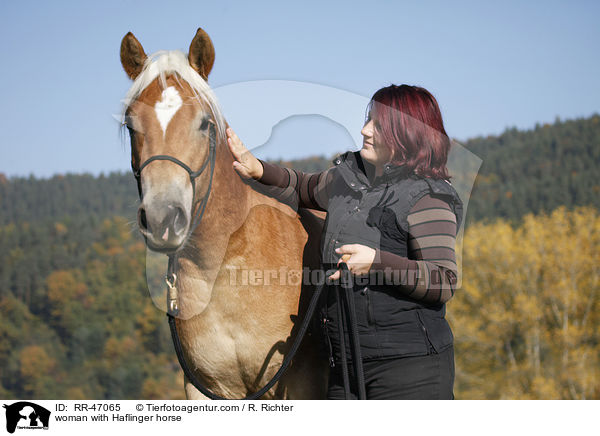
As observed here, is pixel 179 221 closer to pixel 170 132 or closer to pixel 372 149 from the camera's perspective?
pixel 170 132

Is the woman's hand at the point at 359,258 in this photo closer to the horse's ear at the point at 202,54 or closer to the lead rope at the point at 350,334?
the lead rope at the point at 350,334

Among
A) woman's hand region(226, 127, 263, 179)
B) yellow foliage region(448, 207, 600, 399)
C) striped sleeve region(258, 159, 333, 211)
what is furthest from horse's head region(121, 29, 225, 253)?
yellow foliage region(448, 207, 600, 399)

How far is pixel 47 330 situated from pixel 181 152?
214 feet

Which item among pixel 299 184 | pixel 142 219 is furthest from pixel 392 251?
pixel 142 219

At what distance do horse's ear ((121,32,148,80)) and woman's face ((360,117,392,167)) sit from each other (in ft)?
4.17

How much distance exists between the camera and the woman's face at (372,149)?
7.97ft

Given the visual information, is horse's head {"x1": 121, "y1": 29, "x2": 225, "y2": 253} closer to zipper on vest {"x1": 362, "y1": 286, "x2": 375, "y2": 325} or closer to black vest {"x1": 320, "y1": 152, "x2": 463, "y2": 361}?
black vest {"x1": 320, "y1": 152, "x2": 463, "y2": 361}

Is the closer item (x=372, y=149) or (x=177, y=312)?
(x=372, y=149)

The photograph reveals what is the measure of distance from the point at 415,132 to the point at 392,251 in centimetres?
58

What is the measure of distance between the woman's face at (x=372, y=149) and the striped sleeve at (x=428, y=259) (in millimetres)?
332

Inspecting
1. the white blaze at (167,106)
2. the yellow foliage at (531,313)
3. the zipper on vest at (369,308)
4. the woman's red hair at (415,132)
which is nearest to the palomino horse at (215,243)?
the white blaze at (167,106)

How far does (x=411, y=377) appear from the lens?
2236 millimetres

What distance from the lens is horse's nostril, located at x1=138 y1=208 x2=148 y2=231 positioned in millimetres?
Result: 2162
